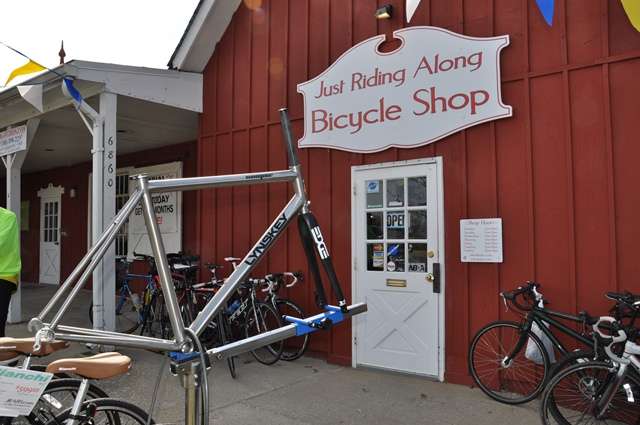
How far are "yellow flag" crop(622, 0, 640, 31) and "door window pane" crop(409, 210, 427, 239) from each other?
92.3 inches

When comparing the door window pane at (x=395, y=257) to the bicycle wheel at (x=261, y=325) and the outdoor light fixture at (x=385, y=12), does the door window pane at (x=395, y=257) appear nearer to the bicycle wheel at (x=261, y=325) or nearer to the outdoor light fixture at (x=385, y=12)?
the bicycle wheel at (x=261, y=325)

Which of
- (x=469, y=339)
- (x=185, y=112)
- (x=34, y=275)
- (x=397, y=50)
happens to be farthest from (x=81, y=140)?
(x=469, y=339)

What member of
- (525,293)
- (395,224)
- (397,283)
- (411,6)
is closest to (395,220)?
(395,224)

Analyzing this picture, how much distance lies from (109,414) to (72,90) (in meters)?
4.52

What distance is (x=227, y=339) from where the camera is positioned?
5762 millimetres

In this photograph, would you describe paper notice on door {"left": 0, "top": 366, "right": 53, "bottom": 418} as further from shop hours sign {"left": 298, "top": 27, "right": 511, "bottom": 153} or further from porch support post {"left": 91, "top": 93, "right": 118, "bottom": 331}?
shop hours sign {"left": 298, "top": 27, "right": 511, "bottom": 153}

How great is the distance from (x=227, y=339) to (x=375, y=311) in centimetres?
171

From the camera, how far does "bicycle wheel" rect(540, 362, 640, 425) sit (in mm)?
3615

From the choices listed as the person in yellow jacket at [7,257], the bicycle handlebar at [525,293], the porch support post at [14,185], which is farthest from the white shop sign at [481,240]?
the porch support post at [14,185]

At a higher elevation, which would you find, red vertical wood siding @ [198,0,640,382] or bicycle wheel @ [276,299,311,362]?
red vertical wood siding @ [198,0,640,382]

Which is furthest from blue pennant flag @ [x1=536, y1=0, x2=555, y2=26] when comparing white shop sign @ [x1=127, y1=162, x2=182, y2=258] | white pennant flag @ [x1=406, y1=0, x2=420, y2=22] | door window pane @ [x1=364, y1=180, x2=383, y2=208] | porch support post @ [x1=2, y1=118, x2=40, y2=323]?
porch support post @ [x1=2, y1=118, x2=40, y2=323]

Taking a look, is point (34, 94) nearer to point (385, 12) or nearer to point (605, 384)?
point (385, 12)

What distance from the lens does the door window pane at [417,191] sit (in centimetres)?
519

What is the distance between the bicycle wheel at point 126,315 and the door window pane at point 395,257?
3.64 meters
